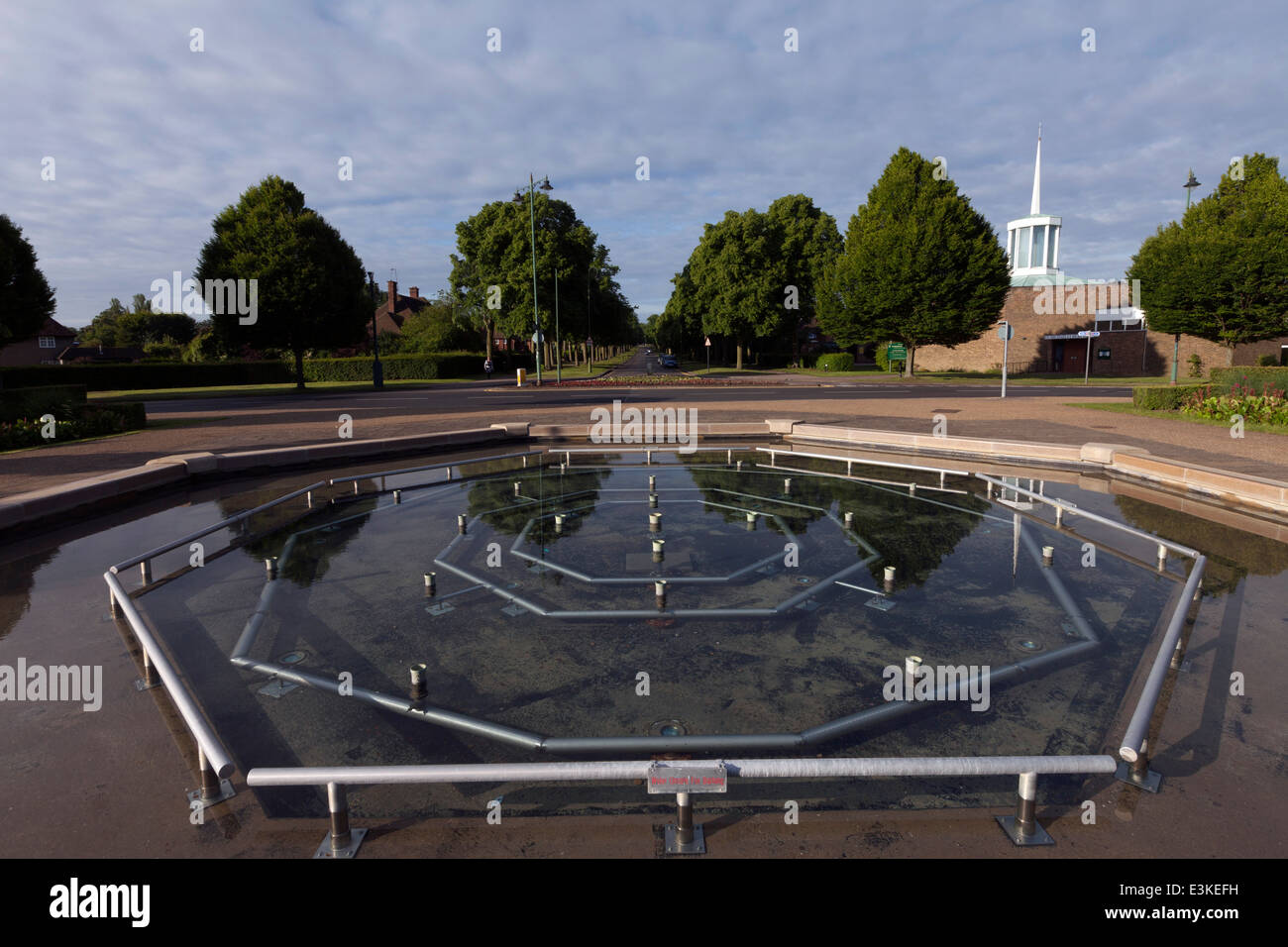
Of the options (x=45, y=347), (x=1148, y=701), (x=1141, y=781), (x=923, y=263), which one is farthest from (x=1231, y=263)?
(x=45, y=347)

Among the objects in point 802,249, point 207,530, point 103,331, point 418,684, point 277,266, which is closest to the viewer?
point 418,684

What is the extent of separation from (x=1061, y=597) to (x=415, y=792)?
5283 mm

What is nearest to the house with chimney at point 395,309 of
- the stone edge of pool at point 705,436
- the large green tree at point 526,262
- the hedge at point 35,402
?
the large green tree at point 526,262

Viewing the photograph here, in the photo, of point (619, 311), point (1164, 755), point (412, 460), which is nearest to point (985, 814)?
point (1164, 755)

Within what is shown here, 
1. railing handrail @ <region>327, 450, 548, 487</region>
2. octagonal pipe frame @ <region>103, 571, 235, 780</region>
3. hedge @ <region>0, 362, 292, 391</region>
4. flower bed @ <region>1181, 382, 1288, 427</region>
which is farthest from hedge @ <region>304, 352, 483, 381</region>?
octagonal pipe frame @ <region>103, 571, 235, 780</region>

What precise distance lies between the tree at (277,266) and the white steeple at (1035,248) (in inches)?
2320

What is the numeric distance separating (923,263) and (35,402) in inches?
1535

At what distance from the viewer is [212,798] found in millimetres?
3320

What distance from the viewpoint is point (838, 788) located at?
11.3 feet

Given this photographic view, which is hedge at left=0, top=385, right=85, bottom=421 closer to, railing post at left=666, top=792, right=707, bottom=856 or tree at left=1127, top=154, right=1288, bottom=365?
railing post at left=666, top=792, right=707, bottom=856

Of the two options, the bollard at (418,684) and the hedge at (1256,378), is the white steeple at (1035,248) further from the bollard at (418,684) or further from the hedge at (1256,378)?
the bollard at (418,684)

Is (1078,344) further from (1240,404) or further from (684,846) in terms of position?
(684,846)

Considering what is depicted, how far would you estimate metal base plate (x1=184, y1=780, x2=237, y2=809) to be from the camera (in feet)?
10.8
